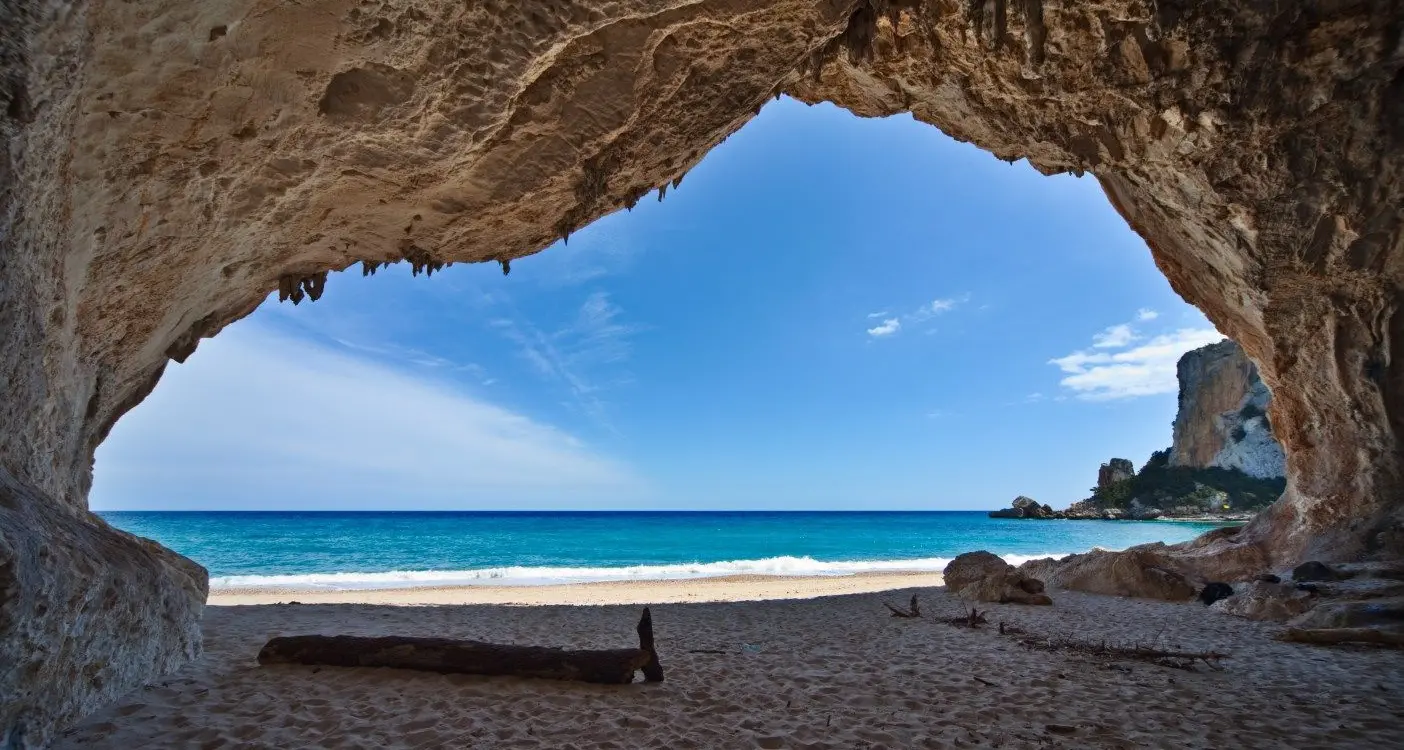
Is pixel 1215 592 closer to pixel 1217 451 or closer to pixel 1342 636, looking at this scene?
pixel 1342 636

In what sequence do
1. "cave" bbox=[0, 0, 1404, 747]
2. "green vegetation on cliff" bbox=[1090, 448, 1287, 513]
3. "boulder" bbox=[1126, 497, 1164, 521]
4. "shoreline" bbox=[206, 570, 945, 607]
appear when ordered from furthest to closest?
1. "boulder" bbox=[1126, 497, 1164, 521]
2. "green vegetation on cliff" bbox=[1090, 448, 1287, 513]
3. "shoreline" bbox=[206, 570, 945, 607]
4. "cave" bbox=[0, 0, 1404, 747]

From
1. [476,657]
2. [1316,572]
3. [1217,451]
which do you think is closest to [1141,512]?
[1217,451]

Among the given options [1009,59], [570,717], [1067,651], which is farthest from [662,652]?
[1009,59]

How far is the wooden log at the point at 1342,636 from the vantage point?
6887 mm

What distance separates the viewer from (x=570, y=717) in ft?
14.9

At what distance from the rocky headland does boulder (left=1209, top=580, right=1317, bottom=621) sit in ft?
168

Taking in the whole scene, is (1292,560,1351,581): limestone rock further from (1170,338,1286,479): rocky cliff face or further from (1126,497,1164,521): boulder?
(1126,497,1164,521): boulder

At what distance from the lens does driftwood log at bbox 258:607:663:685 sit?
5363 mm

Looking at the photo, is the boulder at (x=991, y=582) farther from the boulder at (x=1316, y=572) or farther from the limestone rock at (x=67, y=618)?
the limestone rock at (x=67, y=618)

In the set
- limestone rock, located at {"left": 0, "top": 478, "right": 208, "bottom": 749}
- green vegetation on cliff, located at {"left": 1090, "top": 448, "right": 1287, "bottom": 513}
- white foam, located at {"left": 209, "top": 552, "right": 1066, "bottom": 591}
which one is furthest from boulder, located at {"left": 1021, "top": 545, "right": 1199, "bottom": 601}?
green vegetation on cliff, located at {"left": 1090, "top": 448, "right": 1287, "bottom": 513}

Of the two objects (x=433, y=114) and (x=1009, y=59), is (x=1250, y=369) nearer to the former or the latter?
(x=1009, y=59)

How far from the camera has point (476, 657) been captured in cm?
541

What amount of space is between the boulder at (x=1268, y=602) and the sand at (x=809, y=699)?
2.76ft

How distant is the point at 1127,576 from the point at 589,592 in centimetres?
1305
